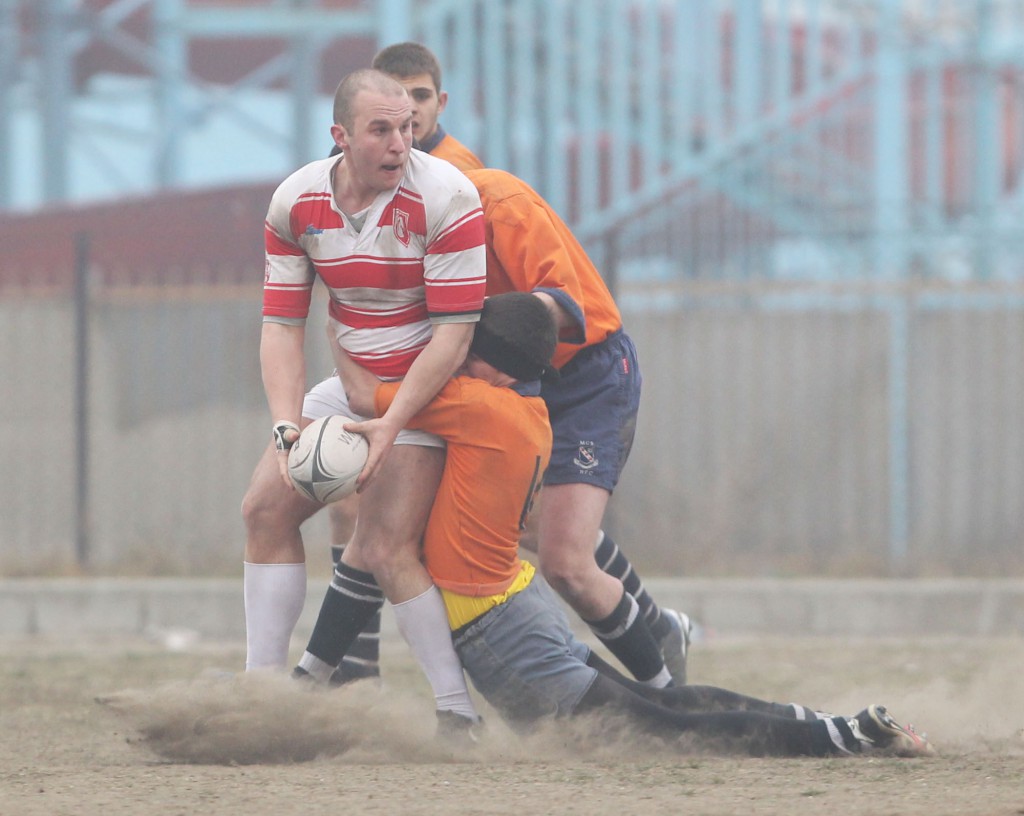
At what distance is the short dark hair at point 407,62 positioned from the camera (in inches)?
208

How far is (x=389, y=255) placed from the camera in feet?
14.9

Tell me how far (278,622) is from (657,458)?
6.03 metres

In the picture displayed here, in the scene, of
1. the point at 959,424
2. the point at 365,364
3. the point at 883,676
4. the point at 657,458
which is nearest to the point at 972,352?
the point at 959,424

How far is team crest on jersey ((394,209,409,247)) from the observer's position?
4520 millimetres

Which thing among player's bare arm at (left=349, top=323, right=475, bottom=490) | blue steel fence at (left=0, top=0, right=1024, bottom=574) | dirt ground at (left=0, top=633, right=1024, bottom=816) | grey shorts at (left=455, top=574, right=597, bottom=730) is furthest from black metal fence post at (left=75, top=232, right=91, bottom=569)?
player's bare arm at (left=349, top=323, right=475, bottom=490)

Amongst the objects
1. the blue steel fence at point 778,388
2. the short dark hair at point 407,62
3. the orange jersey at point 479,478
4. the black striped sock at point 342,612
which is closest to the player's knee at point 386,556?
the orange jersey at point 479,478

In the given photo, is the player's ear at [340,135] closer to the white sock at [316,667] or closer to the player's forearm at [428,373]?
the player's forearm at [428,373]

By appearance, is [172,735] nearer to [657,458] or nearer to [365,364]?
[365,364]

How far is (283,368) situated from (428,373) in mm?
456

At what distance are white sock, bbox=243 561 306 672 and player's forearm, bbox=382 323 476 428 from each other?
644mm

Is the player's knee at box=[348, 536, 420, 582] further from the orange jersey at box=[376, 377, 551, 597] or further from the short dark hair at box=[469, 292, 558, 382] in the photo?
the short dark hair at box=[469, 292, 558, 382]

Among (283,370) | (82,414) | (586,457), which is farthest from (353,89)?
(82,414)

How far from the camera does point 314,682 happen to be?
4762mm

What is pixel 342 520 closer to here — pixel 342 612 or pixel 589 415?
pixel 342 612
